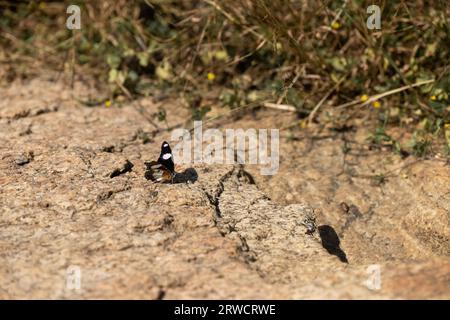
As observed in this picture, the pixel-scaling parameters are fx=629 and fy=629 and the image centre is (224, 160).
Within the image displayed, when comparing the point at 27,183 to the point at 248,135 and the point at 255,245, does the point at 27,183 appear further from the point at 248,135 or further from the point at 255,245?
the point at 248,135

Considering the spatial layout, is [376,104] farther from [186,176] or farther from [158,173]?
[158,173]

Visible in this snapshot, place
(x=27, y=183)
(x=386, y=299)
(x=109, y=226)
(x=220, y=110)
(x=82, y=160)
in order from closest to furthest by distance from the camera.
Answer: (x=386, y=299), (x=109, y=226), (x=27, y=183), (x=82, y=160), (x=220, y=110)

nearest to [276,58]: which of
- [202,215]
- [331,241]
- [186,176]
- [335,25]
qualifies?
[335,25]

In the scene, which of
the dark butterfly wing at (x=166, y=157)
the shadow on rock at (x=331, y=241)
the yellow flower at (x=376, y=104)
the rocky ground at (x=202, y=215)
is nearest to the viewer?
the rocky ground at (x=202, y=215)

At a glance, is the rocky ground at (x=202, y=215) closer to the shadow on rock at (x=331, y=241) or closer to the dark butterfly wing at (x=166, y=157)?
the shadow on rock at (x=331, y=241)

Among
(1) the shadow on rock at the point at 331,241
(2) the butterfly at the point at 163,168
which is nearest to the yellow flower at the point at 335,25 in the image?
(1) the shadow on rock at the point at 331,241

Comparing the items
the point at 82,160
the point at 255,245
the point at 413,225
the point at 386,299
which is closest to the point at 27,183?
the point at 82,160
